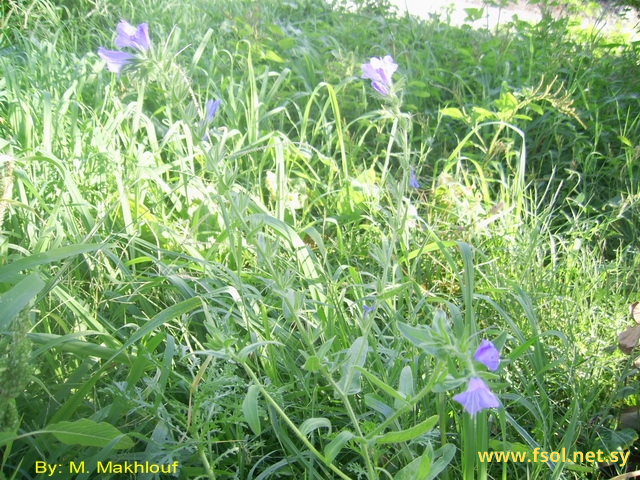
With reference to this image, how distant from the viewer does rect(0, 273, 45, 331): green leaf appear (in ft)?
3.62

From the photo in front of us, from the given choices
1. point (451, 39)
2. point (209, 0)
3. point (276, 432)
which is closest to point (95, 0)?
point (209, 0)

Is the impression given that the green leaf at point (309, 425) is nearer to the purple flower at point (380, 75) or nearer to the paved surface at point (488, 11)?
the purple flower at point (380, 75)

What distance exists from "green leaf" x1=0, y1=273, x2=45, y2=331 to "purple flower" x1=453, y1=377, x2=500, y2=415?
782mm

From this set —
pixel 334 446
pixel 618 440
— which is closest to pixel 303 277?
pixel 334 446

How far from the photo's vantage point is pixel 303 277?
1524 millimetres

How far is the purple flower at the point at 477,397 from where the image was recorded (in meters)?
0.80

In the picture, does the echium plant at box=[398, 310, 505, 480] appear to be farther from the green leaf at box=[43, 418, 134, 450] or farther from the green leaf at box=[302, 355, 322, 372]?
the green leaf at box=[43, 418, 134, 450]

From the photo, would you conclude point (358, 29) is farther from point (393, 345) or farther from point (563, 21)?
point (393, 345)

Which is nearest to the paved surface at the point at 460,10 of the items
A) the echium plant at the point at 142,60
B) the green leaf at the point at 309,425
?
the echium plant at the point at 142,60

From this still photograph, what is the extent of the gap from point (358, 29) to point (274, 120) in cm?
117

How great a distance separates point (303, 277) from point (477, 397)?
0.76m

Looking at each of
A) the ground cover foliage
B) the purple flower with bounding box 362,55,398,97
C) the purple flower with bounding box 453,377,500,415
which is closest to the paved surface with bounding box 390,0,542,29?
the ground cover foliage

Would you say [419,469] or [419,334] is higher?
[419,334]

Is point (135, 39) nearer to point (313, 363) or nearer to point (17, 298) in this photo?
point (17, 298)
